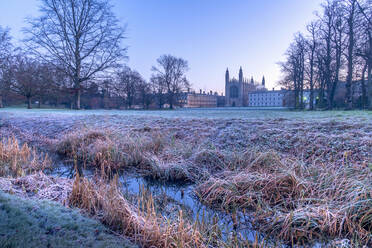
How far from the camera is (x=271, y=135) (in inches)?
176

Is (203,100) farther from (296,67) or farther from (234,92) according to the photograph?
(296,67)

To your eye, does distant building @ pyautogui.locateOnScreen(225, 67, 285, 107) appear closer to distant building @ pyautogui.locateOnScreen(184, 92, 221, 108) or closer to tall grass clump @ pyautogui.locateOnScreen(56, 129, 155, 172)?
distant building @ pyautogui.locateOnScreen(184, 92, 221, 108)

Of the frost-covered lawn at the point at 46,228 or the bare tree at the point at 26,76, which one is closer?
the frost-covered lawn at the point at 46,228

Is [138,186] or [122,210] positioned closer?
[122,210]

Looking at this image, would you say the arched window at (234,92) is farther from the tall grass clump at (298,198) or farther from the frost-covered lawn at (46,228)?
the frost-covered lawn at (46,228)

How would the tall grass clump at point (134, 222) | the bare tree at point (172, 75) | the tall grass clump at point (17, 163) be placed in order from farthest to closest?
the bare tree at point (172, 75) < the tall grass clump at point (17, 163) < the tall grass clump at point (134, 222)

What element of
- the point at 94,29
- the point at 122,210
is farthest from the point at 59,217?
the point at 94,29

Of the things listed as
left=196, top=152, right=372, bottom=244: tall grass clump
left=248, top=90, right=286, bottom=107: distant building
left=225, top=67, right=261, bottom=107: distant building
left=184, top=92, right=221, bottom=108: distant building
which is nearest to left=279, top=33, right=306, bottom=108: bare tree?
left=196, top=152, right=372, bottom=244: tall grass clump

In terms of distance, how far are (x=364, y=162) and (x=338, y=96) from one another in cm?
3378

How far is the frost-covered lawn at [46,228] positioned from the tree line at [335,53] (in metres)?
17.5

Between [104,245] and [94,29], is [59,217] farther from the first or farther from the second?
[94,29]

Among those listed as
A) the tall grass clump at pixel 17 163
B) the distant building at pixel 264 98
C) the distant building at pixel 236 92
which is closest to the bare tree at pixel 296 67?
the tall grass clump at pixel 17 163

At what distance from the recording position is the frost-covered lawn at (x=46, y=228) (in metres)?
1.36

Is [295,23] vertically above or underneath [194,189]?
above
